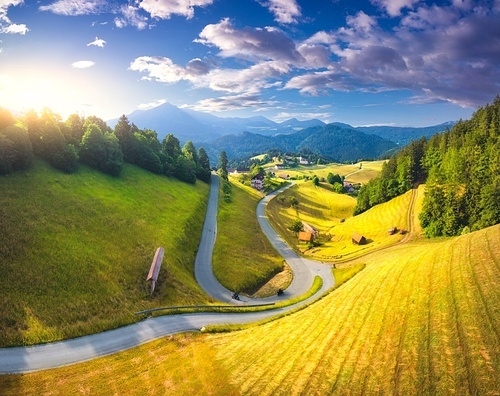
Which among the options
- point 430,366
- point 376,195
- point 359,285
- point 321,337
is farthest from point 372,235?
point 430,366

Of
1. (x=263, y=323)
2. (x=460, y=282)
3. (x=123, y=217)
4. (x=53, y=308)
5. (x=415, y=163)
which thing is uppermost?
(x=415, y=163)

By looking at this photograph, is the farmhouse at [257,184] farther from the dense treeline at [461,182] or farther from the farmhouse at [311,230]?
the dense treeline at [461,182]

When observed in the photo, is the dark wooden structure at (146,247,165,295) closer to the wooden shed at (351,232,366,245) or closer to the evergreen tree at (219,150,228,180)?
the wooden shed at (351,232,366,245)

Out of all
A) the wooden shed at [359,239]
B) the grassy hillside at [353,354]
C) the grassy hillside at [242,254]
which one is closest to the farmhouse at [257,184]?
the grassy hillside at [242,254]

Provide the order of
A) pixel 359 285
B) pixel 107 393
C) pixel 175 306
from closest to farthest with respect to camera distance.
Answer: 1. pixel 107 393
2. pixel 175 306
3. pixel 359 285

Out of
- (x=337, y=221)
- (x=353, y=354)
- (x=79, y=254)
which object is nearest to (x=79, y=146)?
(x=79, y=254)

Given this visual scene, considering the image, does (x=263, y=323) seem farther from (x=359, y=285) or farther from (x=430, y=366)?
(x=430, y=366)

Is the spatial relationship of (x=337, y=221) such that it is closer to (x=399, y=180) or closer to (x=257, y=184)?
(x=399, y=180)
